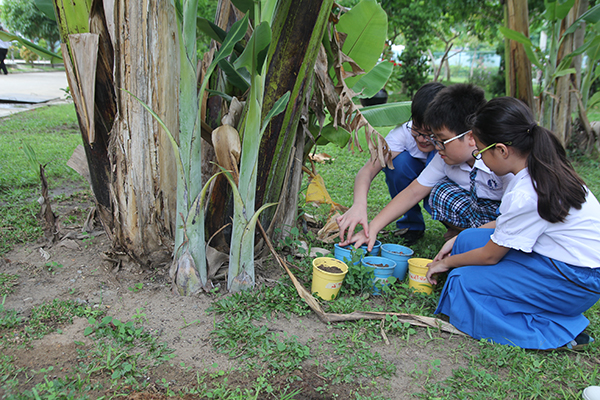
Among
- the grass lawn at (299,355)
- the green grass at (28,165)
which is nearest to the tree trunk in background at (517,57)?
the grass lawn at (299,355)

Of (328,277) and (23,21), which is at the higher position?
(23,21)

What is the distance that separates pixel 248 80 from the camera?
1.92 m

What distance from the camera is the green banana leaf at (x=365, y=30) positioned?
7.80 feet

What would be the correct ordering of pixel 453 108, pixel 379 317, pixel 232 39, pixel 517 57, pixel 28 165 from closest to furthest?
pixel 232 39
pixel 379 317
pixel 453 108
pixel 28 165
pixel 517 57

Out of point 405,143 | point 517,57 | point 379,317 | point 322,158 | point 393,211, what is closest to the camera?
point 379,317

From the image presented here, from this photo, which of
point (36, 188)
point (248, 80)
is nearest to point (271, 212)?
point (248, 80)

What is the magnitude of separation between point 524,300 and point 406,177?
1270mm

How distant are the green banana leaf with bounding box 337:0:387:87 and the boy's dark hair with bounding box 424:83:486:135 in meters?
0.51

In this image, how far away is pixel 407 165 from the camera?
2.87m

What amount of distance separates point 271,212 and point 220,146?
0.60 metres

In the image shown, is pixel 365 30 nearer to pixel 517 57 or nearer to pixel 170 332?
pixel 170 332

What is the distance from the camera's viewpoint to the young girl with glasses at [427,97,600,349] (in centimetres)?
168

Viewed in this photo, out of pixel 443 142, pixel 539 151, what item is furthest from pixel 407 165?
pixel 539 151

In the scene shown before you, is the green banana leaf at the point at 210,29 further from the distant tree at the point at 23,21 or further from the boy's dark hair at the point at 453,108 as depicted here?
the distant tree at the point at 23,21
